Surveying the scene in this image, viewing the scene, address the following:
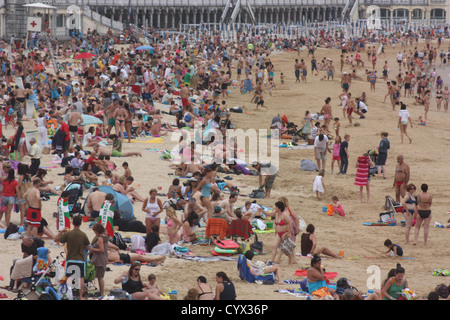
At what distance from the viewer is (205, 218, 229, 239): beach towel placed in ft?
41.3

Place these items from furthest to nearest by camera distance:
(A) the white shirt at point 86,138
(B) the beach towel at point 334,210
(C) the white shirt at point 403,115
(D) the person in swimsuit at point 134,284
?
(C) the white shirt at point 403,115 → (A) the white shirt at point 86,138 → (B) the beach towel at point 334,210 → (D) the person in swimsuit at point 134,284

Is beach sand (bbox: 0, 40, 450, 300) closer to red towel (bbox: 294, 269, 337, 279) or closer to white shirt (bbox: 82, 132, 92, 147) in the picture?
red towel (bbox: 294, 269, 337, 279)

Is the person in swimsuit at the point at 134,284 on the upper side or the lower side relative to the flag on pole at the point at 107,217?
lower

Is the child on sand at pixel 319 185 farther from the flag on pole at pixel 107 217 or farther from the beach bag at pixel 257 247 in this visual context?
the flag on pole at pixel 107 217

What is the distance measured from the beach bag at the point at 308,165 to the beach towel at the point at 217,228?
704cm

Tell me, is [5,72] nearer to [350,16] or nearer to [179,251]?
[179,251]

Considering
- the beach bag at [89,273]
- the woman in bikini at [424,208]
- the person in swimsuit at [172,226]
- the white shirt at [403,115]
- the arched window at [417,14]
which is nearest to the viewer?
the beach bag at [89,273]

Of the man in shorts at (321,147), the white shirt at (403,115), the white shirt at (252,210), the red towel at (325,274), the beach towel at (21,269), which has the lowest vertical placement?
the red towel at (325,274)

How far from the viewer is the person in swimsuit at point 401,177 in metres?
15.3

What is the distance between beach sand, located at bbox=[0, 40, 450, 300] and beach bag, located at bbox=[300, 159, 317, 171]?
190 millimetres

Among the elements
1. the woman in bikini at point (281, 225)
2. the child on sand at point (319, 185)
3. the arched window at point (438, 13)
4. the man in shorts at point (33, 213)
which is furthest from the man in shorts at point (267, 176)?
the arched window at point (438, 13)

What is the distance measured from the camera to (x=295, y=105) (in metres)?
29.8

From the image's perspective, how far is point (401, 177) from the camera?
1540 centimetres

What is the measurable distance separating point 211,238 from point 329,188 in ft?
18.0
